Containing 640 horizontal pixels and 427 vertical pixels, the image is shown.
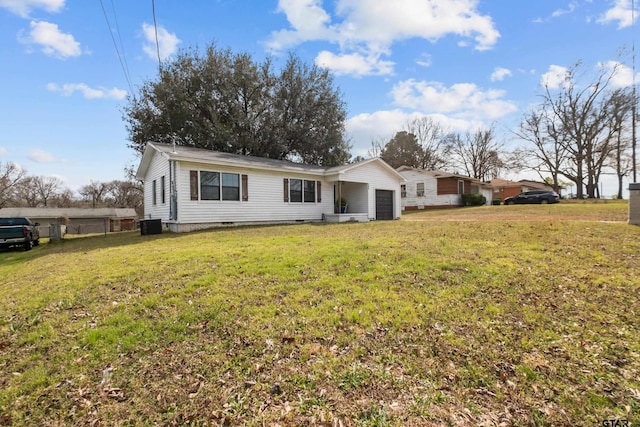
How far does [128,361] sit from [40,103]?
49.1 ft

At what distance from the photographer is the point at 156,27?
1016cm

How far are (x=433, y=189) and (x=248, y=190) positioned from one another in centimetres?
2124

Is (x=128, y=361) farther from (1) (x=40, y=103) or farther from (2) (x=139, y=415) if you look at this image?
(1) (x=40, y=103)

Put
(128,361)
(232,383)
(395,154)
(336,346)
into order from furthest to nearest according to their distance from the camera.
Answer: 1. (395,154)
2. (336,346)
3. (128,361)
4. (232,383)

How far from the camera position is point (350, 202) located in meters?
19.1

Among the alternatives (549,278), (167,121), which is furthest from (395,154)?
(549,278)

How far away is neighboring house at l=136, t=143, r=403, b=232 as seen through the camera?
12.6m

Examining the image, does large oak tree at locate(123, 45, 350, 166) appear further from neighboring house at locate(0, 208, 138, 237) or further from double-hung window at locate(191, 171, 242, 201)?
neighboring house at locate(0, 208, 138, 237)

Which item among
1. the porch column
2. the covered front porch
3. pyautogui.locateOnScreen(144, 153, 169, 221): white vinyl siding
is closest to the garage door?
the covered front porch

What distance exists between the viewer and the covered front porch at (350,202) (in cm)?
1703

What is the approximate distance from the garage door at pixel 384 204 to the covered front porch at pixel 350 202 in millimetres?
1118

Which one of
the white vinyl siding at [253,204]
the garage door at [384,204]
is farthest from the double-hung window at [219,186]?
the garage door at [384,204]

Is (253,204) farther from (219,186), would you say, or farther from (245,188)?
(219,186)

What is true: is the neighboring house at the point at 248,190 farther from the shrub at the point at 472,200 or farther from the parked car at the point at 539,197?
the parked car at the point at 539,197
